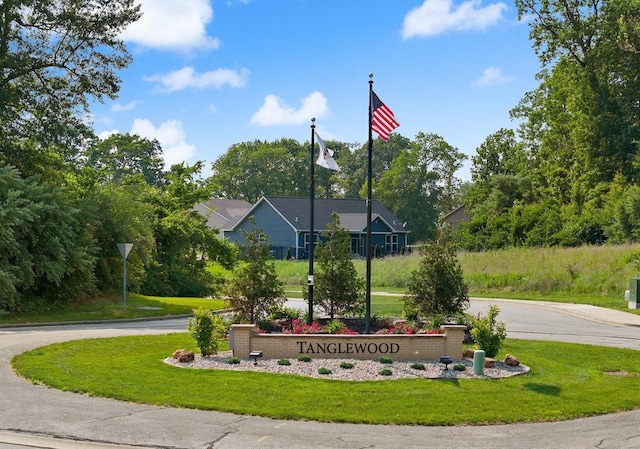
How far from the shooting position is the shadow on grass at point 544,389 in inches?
558

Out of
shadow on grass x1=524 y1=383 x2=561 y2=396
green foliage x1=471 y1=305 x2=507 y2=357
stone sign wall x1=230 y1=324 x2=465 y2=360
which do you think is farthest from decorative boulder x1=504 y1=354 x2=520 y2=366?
shadow on grass x1=524 y1=383 x2=561 y2=396

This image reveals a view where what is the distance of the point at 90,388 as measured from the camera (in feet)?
45.6

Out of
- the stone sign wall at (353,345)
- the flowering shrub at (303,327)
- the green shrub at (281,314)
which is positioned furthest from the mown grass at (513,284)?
the stone sign wall at (353,345)

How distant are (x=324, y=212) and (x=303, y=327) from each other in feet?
218

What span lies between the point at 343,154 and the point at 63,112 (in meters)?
92.3

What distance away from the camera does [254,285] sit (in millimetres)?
20344

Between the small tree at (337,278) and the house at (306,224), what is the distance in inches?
2248

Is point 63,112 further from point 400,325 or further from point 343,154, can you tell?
point 343,154

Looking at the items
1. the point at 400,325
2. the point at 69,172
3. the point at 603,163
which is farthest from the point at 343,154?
the point at 400,325

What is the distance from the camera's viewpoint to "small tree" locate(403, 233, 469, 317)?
20.5m

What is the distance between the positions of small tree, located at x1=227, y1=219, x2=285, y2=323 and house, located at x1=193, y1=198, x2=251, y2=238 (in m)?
76.7

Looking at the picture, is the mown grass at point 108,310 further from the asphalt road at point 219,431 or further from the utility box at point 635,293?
the utility box at point 635,293

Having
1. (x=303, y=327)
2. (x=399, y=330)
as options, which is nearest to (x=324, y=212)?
(x=303, y=327)

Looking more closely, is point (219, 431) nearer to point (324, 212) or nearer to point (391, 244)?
point (324, 212)
